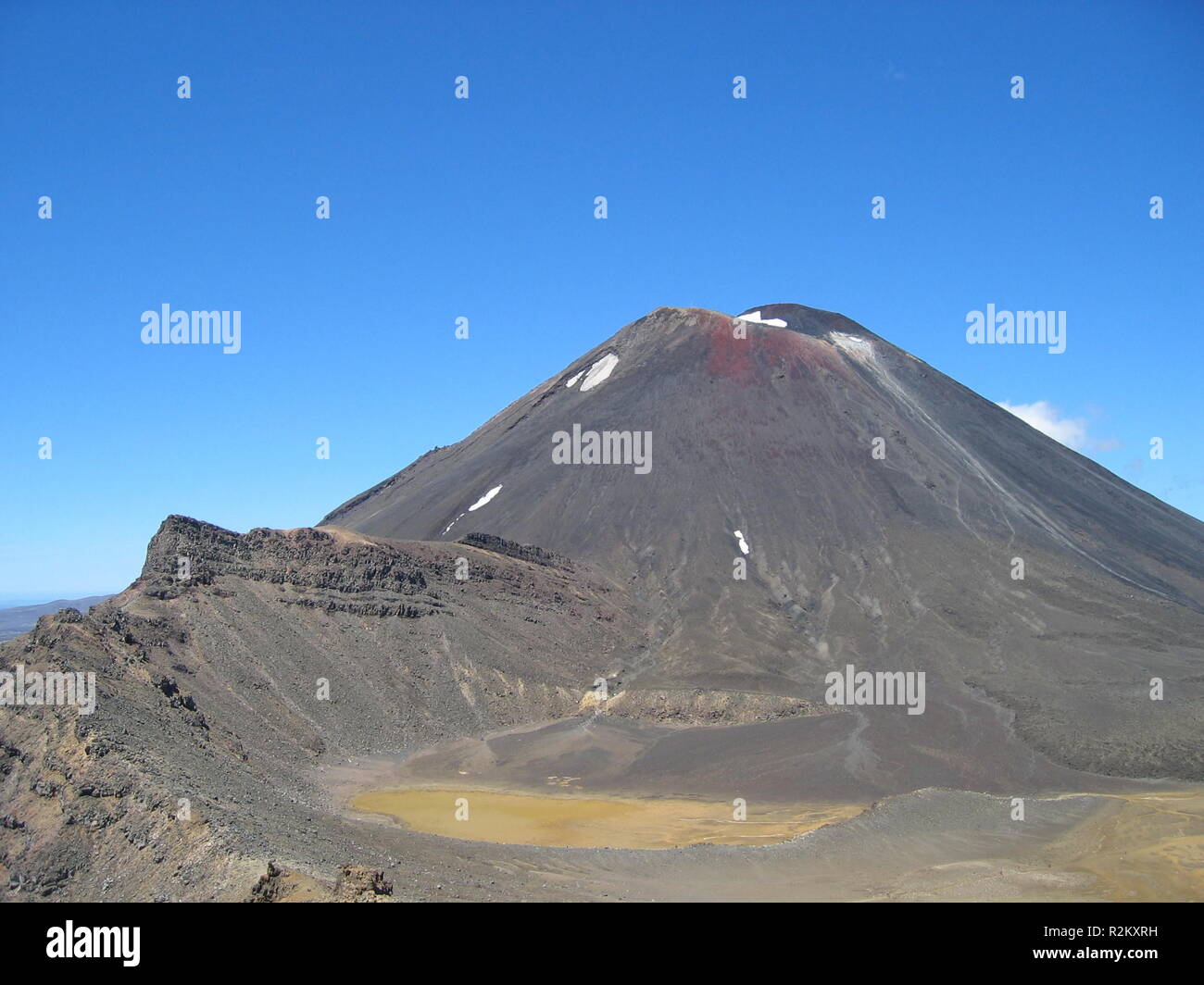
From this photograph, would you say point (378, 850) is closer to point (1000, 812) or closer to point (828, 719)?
point (1000, 812)

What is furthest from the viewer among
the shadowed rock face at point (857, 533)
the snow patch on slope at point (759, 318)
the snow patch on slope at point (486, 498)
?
the snow patch on slope at point (759, 318)

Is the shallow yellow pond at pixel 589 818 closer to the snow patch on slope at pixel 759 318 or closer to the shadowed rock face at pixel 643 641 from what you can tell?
the shadowed rock face at pixel 643 641

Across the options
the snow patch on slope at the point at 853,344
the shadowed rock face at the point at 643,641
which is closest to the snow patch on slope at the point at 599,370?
the shadowed rock face at the point at 643,641

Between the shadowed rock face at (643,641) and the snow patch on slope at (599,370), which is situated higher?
the snow patch on slope at (599,370)

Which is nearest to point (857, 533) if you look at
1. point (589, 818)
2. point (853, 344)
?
point (853, 344)

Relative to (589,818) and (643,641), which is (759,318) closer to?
(643,641)

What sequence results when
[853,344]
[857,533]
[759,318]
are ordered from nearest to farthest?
[857,533]
[853,344]
[759,318]

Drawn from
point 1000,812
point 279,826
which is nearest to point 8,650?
point 279,826

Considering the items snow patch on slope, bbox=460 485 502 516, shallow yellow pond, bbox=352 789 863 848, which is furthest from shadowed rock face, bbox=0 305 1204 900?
shallow yellow pond, bbox=352 789 863 848
